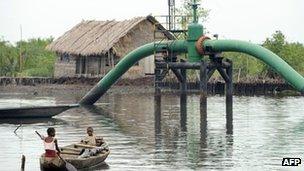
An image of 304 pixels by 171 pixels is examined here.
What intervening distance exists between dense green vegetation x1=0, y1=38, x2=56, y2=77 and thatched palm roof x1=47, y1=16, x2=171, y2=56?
6.32m

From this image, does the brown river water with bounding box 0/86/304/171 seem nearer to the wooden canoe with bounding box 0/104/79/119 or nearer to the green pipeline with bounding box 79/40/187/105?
the wooden canoe with bounding box 0/104/79/119

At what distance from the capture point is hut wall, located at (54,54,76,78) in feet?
226

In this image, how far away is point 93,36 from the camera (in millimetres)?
66562

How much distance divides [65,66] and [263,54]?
29.4m

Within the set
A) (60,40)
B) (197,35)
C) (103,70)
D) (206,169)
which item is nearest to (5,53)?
(60,40)

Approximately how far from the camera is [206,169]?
26391mm

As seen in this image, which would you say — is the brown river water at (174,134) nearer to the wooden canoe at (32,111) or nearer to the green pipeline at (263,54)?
the wooden canoe at (32,111)

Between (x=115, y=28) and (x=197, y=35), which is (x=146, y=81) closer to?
(x=115, y=28)

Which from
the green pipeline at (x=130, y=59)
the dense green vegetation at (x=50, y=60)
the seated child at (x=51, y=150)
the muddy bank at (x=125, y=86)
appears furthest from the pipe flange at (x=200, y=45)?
the seated child at (x=51, y=150)

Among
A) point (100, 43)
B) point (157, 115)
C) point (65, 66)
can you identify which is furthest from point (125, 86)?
point (157, 115)

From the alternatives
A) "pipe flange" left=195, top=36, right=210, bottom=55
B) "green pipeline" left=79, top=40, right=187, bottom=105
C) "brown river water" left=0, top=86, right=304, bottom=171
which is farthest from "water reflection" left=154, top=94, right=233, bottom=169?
"green pipeline" left=79, top=40, right=187, bottom=105

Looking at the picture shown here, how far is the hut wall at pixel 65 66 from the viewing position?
68.8 m

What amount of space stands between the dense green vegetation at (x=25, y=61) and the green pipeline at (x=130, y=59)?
23.8 meters

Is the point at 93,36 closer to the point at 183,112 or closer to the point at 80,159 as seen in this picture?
the point at 183,112
